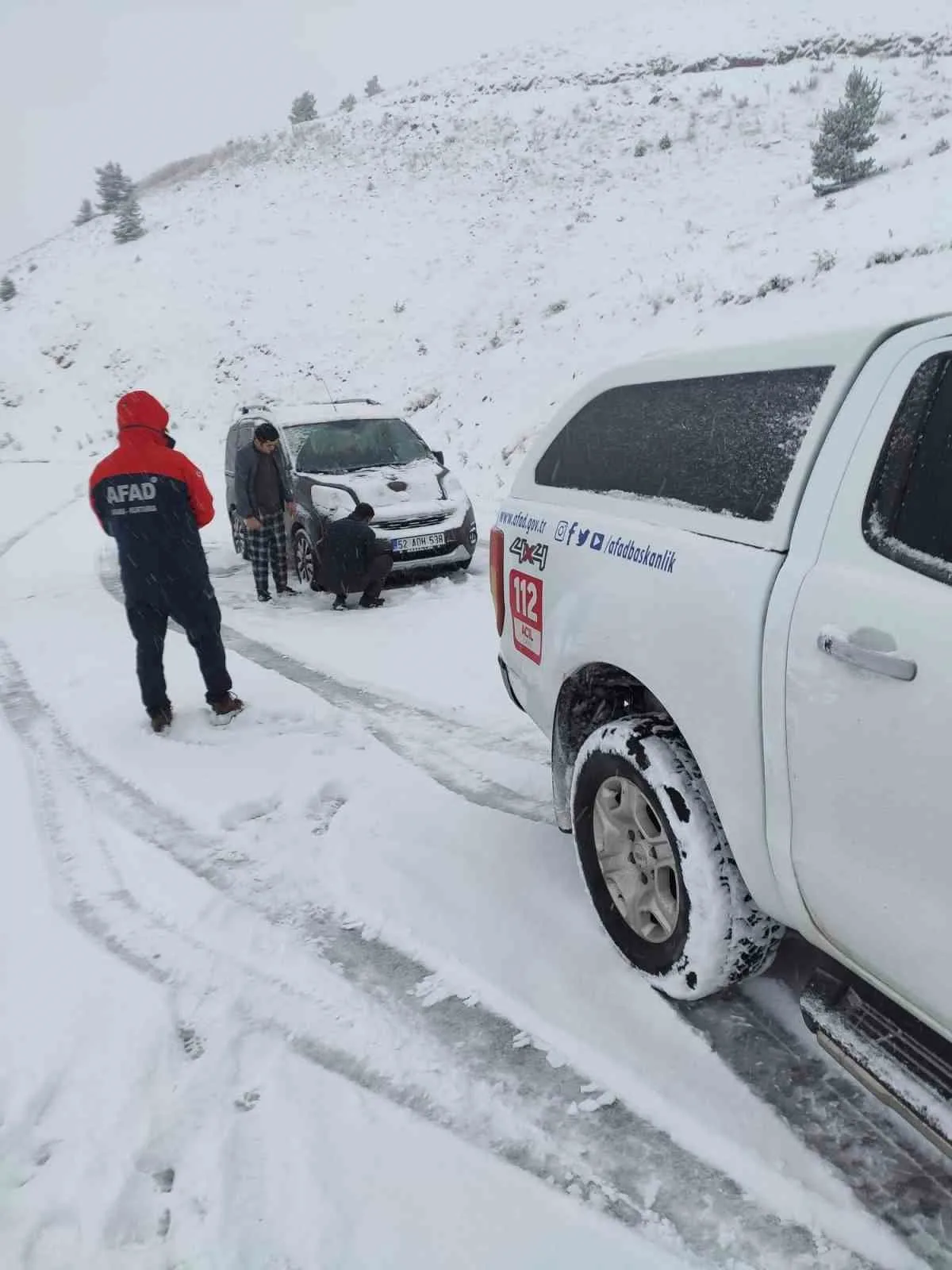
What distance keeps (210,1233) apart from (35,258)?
4398 centimetres

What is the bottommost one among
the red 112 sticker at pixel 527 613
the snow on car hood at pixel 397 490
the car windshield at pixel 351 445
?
the snow on car hood at pixel 397 490

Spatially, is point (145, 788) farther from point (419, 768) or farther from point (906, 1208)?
point (906, 1208)

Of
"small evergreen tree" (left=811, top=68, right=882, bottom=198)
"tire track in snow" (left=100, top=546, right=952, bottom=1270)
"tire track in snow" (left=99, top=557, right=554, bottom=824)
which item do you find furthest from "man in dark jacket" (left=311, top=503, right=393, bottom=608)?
"small evergreen tree" (left=811, top=68, right=882, bottom=198)

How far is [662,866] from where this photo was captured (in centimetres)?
249

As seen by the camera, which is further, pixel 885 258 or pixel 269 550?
pixel 885 258

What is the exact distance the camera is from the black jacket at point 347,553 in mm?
7363

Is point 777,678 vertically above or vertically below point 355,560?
above

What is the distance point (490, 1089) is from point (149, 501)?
3573 mm

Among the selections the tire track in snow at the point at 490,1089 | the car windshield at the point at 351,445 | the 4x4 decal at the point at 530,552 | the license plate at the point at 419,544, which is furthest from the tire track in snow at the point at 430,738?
the car windshield at the point at 351,445

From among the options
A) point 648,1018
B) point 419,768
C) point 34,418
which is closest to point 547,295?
point 34,418

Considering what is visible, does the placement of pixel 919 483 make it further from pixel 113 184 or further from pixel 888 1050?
pixel 113 184

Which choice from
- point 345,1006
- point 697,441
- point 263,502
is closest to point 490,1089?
point 345,1006

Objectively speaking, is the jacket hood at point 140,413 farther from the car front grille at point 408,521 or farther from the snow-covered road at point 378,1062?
the car front grille at point 408,521

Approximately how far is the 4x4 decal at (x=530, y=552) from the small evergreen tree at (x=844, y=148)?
18483 mm
